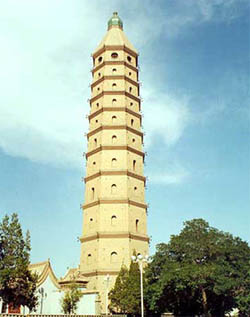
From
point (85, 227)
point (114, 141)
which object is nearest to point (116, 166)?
point (114, 141)

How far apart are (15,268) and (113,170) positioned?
16948mm

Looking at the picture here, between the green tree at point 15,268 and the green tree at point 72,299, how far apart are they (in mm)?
6730

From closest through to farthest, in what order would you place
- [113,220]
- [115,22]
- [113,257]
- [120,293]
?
[120,293], [113,257], [113,220], [115,22]

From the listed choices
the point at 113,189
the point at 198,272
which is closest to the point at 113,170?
the point at 113,189

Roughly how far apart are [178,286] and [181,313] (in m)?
6.09

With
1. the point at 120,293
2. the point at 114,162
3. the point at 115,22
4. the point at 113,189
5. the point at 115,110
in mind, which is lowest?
the point at 120,293

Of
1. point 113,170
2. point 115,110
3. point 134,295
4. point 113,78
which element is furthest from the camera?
point 113,78

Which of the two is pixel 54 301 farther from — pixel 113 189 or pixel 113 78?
pixel 113 78

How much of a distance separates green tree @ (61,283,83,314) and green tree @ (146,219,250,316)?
6.33 metres

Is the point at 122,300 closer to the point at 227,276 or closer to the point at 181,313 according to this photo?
the point at 181,313

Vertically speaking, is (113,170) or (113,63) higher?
(113,63)

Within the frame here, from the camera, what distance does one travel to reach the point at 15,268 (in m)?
23.3

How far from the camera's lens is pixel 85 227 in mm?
37031

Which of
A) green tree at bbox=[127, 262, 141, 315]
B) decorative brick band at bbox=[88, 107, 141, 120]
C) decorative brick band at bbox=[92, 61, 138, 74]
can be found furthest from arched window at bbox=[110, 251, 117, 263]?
decorative brick band at bbox=[92, 61, 138, 74]
